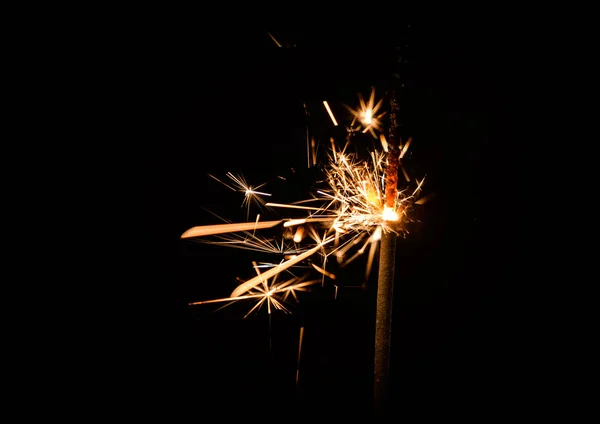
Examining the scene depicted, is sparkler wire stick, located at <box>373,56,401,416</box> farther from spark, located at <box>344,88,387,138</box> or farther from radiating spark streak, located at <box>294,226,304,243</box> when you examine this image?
radiating spark streak, located at <box>294,226,304,243</box>

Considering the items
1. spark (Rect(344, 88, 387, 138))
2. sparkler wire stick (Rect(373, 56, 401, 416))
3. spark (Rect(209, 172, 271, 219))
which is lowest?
sparkler wire stick (Rect(373, 56, 401, 416))

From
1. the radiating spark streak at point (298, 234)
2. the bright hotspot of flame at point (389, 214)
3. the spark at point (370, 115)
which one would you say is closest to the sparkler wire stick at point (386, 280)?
the bright hotspot of flame at point (389, 214)

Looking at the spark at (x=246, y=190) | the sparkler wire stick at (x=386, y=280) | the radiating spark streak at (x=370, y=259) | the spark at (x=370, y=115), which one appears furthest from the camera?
the spark at (x=246, y=190)

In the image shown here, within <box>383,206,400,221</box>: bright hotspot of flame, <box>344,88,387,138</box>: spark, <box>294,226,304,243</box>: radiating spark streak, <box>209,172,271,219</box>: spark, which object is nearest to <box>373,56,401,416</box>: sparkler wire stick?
<box>383,206,400,221</box>: bright hotspot of flame

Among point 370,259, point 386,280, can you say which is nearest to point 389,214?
point 386,280

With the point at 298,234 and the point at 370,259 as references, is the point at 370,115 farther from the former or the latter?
the point at 370,259

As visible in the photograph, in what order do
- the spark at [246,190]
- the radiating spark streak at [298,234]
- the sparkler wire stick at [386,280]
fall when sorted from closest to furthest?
the sparkler wire stick at [386,280], the radiating spark streak at [298,234], the spark at [246,190]

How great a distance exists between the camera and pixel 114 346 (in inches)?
192

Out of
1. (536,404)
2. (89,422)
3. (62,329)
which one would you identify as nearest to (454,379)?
(536,404)

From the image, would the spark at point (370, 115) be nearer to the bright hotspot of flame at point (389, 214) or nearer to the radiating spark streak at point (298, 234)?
the bright hotspot of flame at point (389, 214)

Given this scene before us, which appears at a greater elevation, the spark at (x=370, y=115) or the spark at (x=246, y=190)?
the spark at (x=370, y=115)

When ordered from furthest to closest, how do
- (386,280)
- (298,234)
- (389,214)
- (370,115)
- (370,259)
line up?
(370,259) → (298,234) → (370,115) → (386,280) → (389,214)

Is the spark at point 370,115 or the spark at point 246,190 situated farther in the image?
the spark at point 246,190

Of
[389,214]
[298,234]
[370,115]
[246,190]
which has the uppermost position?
[370,115]
